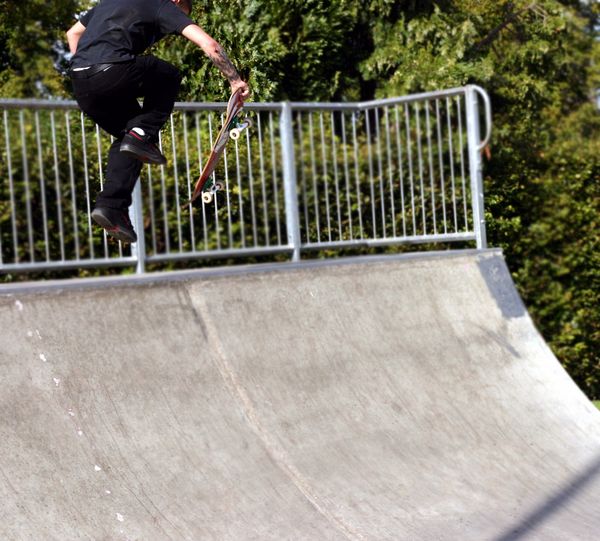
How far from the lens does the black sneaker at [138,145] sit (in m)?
4.79

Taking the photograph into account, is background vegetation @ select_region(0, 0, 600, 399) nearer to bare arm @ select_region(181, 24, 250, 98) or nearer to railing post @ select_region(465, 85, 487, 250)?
railing post @ select_region(465, 85, 487, 250)

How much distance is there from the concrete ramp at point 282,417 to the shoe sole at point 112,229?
0.26 m

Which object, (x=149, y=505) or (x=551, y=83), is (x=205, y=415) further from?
(x=551, y=83)

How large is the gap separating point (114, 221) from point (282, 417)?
132cm

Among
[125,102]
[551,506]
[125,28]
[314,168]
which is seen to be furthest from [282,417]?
[314,168]

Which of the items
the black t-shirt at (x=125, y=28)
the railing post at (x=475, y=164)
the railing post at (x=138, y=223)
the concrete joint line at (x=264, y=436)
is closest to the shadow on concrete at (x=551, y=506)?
the concrete joint line at (x=264, y=436)

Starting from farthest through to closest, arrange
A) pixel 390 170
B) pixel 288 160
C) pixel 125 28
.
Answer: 1. pixel 390 170
2. pixel 288 160
3. pixel 125 28

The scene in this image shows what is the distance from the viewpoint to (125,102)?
484 cm

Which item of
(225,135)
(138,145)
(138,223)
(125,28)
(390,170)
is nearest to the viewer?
(125,28)

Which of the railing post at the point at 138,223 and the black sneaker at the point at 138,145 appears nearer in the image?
the black sneaker at the point at 138,145

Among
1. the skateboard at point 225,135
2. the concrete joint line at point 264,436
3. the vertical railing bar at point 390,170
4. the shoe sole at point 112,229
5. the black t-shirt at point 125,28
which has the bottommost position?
the concrete joint line at point 264,436

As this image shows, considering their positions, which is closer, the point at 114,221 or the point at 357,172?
the point at 114,221

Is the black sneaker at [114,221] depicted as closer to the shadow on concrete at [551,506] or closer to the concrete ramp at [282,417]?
the concrete ramp at [282,417]

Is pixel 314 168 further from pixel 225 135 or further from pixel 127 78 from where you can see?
pixel 127 78
